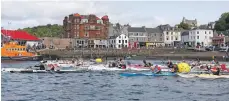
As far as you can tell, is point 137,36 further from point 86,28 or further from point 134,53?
point 134,53

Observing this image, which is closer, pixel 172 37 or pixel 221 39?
pixel 221 39

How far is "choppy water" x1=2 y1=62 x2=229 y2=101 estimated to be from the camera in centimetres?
2865

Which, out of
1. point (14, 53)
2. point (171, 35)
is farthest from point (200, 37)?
point (14, 53)

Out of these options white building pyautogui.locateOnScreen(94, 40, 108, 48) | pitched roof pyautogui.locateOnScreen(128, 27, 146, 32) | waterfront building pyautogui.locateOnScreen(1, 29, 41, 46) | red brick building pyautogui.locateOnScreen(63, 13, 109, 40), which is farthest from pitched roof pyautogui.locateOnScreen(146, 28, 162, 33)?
waterfront building pyautogui.locateOnScreen(1, 29, 41, 46)

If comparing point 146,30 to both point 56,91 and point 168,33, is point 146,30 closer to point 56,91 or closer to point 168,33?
point 168,33

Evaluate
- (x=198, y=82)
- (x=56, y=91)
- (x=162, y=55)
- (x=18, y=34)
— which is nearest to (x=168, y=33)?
(x=162, y=55)

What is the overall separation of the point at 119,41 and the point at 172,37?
85.7 feet

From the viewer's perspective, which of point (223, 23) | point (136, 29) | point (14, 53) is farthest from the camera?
point (223, 23)

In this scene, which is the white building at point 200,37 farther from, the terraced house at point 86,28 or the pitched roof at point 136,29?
the terraced house at point 86,28

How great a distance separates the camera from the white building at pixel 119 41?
13475cm

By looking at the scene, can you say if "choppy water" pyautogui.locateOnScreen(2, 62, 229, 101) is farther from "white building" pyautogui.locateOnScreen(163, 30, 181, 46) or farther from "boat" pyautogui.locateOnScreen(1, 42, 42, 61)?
"white building" pyautogui.locateOnScreen(163, 30, 181, 46)

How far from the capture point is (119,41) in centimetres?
13538

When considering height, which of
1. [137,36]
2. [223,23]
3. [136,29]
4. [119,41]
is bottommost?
[119,41]

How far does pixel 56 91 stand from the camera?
32250mm
